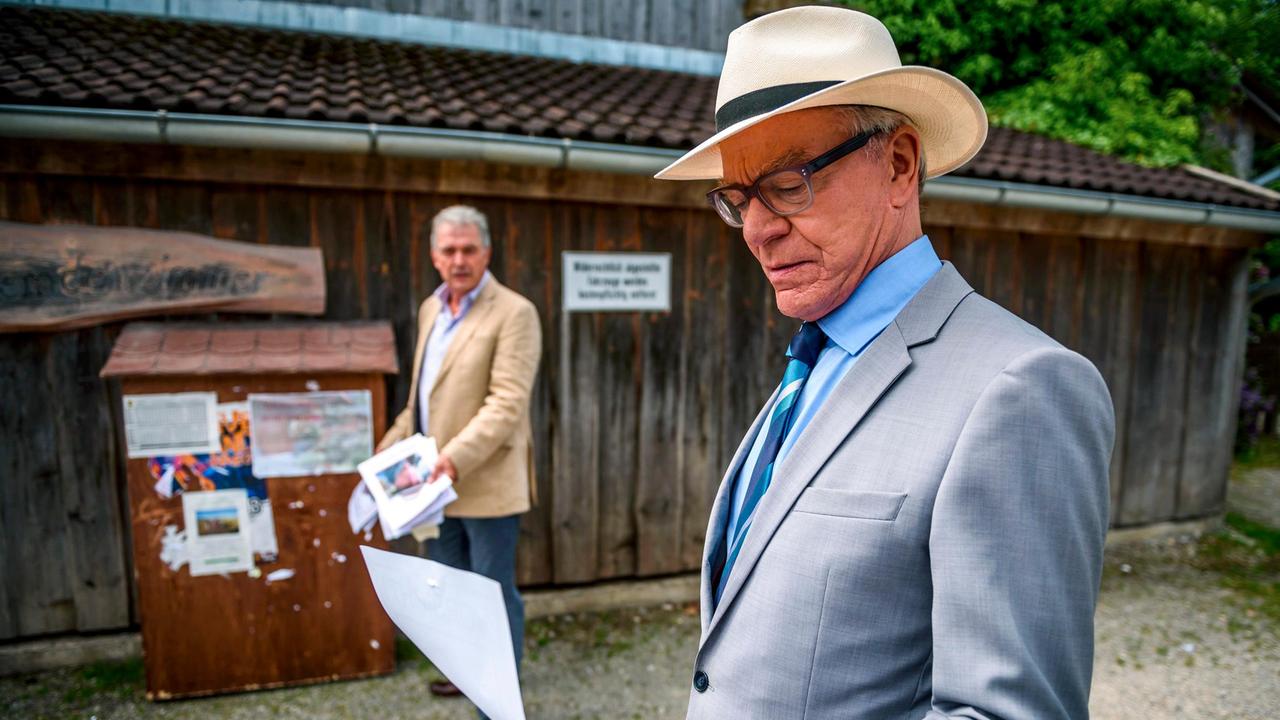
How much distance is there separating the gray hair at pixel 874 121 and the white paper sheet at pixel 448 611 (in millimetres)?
1123

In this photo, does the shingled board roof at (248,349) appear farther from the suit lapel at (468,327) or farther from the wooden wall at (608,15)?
the wooden wall at (608,15)

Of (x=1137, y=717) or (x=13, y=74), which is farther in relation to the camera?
(x=1137, y=717)

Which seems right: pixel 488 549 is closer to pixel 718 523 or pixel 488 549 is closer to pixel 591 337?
pixel 591 337

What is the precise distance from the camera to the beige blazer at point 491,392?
333cm

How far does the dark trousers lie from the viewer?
3.41 m

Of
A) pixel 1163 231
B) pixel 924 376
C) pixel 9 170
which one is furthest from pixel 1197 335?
pixel 9 170

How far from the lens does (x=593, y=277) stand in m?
4.68

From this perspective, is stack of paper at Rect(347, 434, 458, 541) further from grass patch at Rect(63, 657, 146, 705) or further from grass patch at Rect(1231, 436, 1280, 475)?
grass patch at Rect(1231, 436, 1280, 475)

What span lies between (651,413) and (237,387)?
249 cm

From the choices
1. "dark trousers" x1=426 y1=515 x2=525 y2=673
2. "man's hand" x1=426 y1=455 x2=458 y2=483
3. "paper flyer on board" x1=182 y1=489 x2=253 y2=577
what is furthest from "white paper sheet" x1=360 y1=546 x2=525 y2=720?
"paper flyer on board" x1=182 y1=489 x2=253 y2=577

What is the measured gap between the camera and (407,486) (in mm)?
3275

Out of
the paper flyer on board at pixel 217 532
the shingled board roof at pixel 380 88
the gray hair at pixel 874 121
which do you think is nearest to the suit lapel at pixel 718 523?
the gray hair at pixel 874 121

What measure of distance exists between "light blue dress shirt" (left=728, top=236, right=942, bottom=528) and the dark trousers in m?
2.35

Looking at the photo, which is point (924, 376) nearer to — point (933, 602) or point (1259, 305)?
point (933, 602)
